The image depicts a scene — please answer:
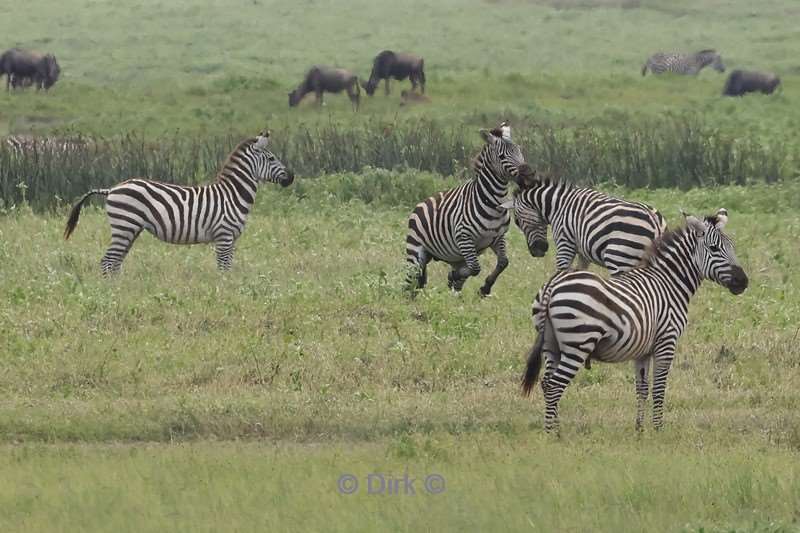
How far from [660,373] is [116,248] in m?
7.28

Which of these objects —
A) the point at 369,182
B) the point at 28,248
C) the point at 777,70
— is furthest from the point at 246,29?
the point at 28,248

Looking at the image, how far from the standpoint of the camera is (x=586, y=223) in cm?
1238

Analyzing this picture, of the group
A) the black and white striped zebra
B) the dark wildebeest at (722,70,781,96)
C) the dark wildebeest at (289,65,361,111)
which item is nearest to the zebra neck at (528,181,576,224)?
the black and white striped zebra

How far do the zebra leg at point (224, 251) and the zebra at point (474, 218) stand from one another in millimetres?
2191

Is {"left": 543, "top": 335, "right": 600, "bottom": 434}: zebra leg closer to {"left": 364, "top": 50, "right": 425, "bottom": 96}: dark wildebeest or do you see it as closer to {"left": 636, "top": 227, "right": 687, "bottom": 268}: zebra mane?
{"left": 636, "top": 227, "right": 687, "bottom": 268}: zebra mane

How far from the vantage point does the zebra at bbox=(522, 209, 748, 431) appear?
8.65m

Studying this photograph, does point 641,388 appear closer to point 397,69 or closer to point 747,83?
point 747,83

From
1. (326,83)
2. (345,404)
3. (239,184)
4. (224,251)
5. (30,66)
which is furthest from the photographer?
(30,66)

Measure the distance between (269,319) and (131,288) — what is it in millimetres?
2284

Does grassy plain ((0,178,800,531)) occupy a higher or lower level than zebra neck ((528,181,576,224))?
lower

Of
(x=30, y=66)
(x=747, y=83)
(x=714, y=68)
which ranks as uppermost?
(x=747, y=83)

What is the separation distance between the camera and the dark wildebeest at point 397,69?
39406 mm

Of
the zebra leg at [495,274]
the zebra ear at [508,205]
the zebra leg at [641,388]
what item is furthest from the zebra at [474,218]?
the zebra leg at [641,388]

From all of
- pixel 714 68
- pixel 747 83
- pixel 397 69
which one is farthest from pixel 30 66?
pixel 714 68
